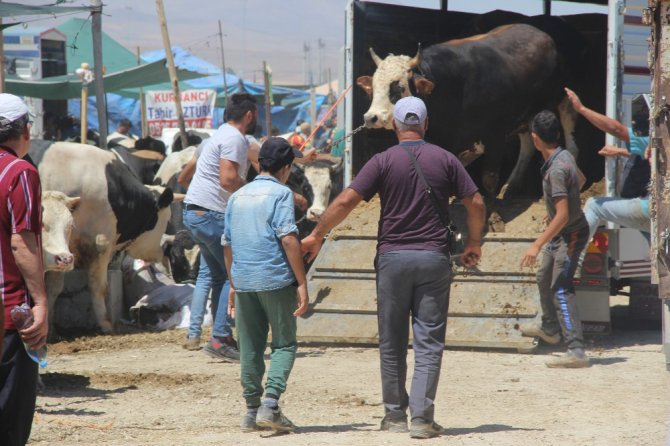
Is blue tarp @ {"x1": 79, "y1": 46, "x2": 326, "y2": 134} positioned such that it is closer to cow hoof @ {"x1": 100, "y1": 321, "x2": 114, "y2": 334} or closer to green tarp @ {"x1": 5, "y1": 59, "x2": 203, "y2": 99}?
green tarp @ {"x1": 5, "y1": 59, "x2": 203, "y2": 99}

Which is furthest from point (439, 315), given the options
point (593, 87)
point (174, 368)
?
point (593, 87)

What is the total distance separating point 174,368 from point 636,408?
11.8 feet

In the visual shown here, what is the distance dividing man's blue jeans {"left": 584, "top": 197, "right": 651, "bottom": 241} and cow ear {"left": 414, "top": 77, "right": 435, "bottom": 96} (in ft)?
6.61

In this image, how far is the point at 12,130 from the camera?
15.3ft

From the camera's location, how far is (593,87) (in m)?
12.4

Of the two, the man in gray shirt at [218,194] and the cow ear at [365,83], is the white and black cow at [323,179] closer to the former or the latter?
the cow ear at [365,83]

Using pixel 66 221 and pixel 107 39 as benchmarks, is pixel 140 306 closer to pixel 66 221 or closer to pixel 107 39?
pixel 66 221

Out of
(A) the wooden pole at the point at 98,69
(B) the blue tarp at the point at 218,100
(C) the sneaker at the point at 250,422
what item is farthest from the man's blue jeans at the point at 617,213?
(B) the blue tarp at the point at 218,100

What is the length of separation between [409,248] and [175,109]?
2024 cm

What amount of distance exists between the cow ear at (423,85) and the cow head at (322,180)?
2.48 m

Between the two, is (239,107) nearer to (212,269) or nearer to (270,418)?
(212,269)

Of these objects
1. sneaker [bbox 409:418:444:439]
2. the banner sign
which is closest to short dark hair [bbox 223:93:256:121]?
sneaker [bbox 409:418:444:439]

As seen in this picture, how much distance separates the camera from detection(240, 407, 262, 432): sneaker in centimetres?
635

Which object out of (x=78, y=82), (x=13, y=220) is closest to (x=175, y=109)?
(x=78, y=82)
